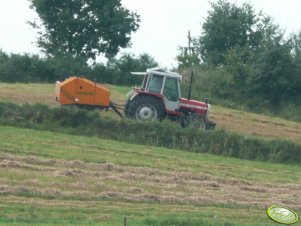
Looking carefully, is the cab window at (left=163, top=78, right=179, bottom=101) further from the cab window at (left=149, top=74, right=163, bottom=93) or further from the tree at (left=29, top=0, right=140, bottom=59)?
the tree at (left=29, top=0, right=140, bottom=59)

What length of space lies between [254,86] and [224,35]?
1179cm

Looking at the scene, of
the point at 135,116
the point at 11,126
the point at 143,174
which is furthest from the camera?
the point at 135,116

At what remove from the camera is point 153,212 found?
19828 millimetres

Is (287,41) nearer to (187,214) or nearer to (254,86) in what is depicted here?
(254,86)

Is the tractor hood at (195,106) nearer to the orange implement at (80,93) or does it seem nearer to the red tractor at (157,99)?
the red tractor at (157,99)

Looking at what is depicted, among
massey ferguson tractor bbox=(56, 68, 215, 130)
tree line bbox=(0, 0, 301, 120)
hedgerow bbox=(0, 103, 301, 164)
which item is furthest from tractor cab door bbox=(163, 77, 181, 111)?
tree line bbox=(0, 0, 301, 120)

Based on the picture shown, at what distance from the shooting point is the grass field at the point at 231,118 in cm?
4117

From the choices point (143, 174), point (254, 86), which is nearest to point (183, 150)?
point (143, 174)

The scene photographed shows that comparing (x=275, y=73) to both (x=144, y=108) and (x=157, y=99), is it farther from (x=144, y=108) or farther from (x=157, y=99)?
(x=144, y=108)

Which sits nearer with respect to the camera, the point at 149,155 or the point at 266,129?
the point at 149,155

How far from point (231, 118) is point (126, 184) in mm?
22758

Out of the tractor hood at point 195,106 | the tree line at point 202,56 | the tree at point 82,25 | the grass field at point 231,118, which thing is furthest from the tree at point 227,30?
the tractor hood at point 195,106

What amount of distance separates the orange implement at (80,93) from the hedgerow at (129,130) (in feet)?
7.00

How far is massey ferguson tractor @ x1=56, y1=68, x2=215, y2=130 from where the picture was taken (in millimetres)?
36500
